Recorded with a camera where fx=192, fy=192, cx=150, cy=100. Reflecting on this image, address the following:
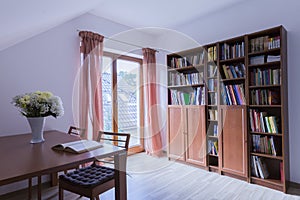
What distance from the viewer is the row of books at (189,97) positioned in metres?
2.88

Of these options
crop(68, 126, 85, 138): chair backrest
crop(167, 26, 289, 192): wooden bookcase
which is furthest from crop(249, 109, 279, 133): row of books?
crop(68, 126, 85, 138): chair backrest

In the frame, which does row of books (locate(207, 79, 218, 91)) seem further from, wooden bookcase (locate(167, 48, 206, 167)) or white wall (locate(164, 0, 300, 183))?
white wall (locate(164, 0, 300, 183))

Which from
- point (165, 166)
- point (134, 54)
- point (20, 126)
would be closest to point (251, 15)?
point (134, 54)

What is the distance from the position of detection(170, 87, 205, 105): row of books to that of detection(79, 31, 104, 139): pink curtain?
1221mm

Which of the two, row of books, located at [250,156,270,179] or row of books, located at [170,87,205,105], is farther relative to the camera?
row of books, located at [170,87,205,105]

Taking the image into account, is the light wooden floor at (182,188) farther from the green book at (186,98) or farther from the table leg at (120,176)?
the green book at (186,98)

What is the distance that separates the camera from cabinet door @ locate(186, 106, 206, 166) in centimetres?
278

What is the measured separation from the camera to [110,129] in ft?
10.9

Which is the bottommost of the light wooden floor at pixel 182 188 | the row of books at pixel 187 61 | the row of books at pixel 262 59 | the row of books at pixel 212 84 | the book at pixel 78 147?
the light wooden floor at pixel 182 188

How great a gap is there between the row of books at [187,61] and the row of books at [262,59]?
0.71 meters

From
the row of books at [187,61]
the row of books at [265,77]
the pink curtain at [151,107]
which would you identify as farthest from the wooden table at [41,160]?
the pink curtain at [151,107]

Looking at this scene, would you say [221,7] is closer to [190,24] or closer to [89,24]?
[190,24]

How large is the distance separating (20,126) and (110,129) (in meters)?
1.39

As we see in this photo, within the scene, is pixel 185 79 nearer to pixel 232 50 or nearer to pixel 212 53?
pixel 212 53
